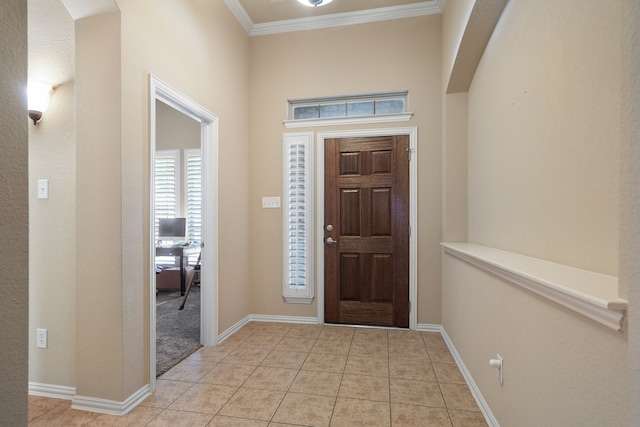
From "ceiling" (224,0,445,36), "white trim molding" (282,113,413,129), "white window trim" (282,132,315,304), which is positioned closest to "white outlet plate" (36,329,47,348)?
"white window trim" (282,132,315,304)

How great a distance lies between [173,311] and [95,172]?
2498 mm

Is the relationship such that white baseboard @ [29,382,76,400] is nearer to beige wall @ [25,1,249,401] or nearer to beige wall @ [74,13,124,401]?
beige wall @ [25,1,249,401]

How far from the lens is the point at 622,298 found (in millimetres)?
736

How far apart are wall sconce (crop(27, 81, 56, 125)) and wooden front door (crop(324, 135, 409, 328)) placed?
2.23m

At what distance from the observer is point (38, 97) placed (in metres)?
1.80

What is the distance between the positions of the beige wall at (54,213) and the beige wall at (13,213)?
1.28 metres

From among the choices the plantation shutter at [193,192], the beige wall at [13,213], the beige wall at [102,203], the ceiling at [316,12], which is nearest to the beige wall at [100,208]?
the beige wall at [102,203]

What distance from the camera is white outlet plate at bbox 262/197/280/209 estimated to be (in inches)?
130

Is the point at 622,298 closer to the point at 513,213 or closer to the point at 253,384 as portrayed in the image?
the point at 513,213

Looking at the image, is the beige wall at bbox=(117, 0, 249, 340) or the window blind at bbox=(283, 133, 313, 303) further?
the window blind at bbox=(283, 133, 313, 303)

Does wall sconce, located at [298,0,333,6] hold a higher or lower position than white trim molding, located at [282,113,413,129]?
higher

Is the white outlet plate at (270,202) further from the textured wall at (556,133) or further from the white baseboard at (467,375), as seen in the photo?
the textured wall at (556,133)

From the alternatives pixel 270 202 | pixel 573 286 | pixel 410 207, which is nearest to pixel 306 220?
pixel 270 202

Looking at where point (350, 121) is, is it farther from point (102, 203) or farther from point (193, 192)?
point (193, 192)
